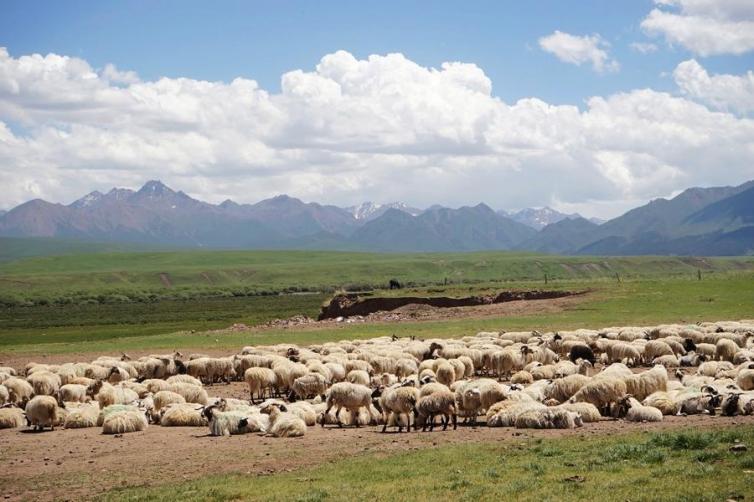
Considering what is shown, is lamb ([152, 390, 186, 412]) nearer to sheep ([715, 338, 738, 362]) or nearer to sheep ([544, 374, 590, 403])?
sheep ([544, 374, 590, 403])

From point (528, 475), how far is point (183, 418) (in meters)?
11.1

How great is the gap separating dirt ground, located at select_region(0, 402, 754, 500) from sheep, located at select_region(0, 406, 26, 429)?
5.10 feet

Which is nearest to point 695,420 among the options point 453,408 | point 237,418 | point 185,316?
point 453,408

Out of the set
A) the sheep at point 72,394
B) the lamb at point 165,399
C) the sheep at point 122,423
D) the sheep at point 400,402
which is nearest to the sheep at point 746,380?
the sheep at point 400,402

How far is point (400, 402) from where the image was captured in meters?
18.5

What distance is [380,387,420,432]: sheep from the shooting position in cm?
1839

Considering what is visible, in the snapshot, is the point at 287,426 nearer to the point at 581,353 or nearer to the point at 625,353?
the point at 581,353

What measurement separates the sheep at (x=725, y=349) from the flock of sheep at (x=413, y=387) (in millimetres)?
42

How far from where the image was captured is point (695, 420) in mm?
16938

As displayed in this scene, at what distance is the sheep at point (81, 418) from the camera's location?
66.9ft

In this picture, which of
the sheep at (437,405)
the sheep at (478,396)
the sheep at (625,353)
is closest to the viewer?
the sheep at (437,405)

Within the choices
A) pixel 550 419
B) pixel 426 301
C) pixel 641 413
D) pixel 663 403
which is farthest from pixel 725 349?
pixel 426 301

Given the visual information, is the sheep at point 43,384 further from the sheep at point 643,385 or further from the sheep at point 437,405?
the sheep at point 643,385

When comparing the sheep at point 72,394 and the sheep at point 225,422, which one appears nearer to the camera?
the sheep at point 225,422
